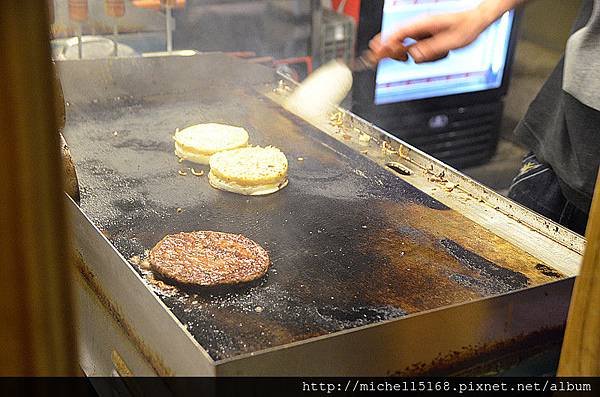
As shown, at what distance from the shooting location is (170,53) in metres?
3.25

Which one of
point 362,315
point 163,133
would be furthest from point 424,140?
point 362,315

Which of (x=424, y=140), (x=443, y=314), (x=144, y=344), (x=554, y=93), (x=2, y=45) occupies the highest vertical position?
(x=2, y=45)

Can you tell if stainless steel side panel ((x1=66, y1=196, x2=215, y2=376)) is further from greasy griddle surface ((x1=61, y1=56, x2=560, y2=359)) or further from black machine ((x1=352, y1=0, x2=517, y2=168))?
black machine ((x1=352, y1=0, x2=517, y2=168))

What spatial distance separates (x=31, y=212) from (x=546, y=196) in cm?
243

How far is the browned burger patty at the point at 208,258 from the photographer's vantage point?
5.72 feet

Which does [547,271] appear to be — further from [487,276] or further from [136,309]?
[136,309]

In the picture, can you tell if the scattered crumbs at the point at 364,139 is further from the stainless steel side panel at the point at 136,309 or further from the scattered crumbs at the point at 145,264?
the stainless steel side panel at the point at 136,309

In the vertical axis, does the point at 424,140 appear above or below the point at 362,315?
below

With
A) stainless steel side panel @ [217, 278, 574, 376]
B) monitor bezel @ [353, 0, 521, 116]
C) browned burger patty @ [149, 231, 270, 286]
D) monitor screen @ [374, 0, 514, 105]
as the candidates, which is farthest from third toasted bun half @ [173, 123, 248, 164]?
monitor screen @ [374, 0, 514, 105]

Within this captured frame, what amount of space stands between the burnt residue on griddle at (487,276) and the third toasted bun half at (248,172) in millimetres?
661

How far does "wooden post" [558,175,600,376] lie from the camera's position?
693 mm

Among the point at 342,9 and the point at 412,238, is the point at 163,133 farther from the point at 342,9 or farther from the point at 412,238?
the point at 342,9

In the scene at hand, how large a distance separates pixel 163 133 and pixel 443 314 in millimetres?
1648

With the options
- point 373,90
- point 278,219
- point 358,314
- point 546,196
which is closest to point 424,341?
point 358,314
